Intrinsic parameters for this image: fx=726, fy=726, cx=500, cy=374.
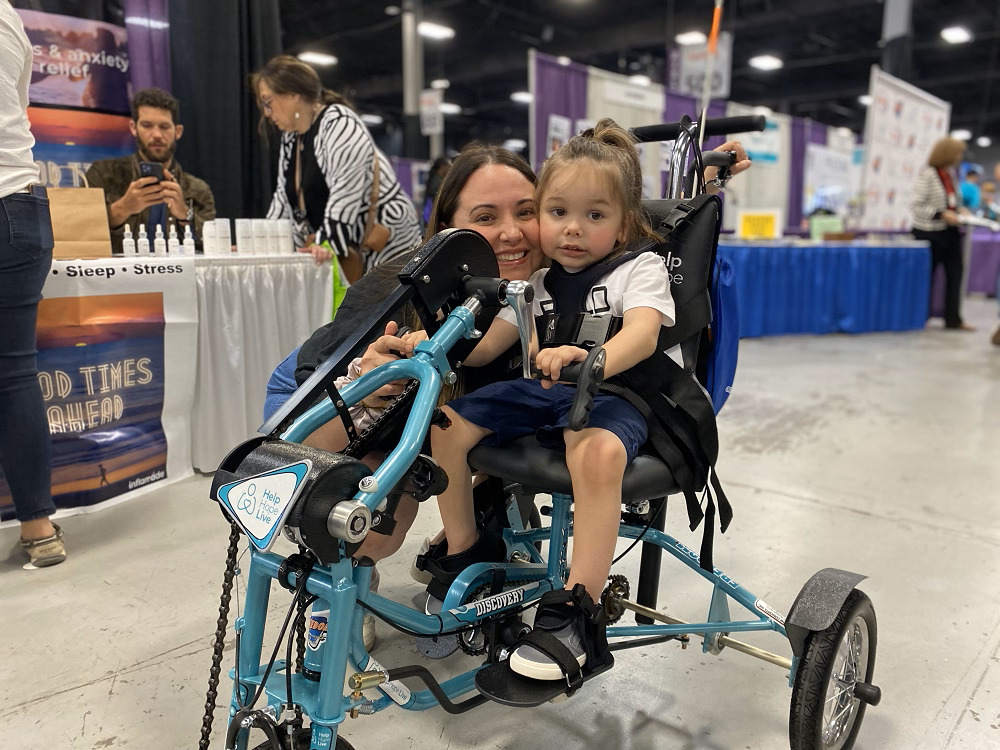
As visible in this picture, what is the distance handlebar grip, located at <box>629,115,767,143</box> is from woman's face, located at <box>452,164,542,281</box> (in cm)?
40

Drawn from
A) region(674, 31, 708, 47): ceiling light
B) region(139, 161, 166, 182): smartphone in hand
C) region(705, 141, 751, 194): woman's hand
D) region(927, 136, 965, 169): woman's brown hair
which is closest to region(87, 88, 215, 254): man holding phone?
region(139, 161, 166, 182): smartphone in hand

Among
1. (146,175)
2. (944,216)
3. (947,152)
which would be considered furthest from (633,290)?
(944,216)

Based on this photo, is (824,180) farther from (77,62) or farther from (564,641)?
(564,641)

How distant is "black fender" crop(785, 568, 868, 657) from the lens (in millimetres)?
1206

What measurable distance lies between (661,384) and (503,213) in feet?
1.43

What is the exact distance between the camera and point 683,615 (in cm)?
182

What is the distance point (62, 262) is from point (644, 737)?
212cm

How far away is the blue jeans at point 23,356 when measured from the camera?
1868 millimetres

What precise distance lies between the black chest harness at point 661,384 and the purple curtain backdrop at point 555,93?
14.5 ft

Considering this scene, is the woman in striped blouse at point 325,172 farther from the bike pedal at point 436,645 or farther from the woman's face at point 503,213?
the bike pedal at point 436,645

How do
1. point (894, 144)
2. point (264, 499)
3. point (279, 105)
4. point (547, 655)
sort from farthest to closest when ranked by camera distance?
1. point (894, 144)
2. point (279, 105)
3. point (547, 655)
4. point (264, 499)

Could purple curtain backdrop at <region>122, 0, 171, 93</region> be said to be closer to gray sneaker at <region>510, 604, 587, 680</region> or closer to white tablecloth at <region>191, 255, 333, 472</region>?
white tablecloth at <region>191, 255, 333, 472</region>

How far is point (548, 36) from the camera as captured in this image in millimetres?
13359

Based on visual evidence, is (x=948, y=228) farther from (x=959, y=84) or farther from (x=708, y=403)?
(x=959, y=84)
